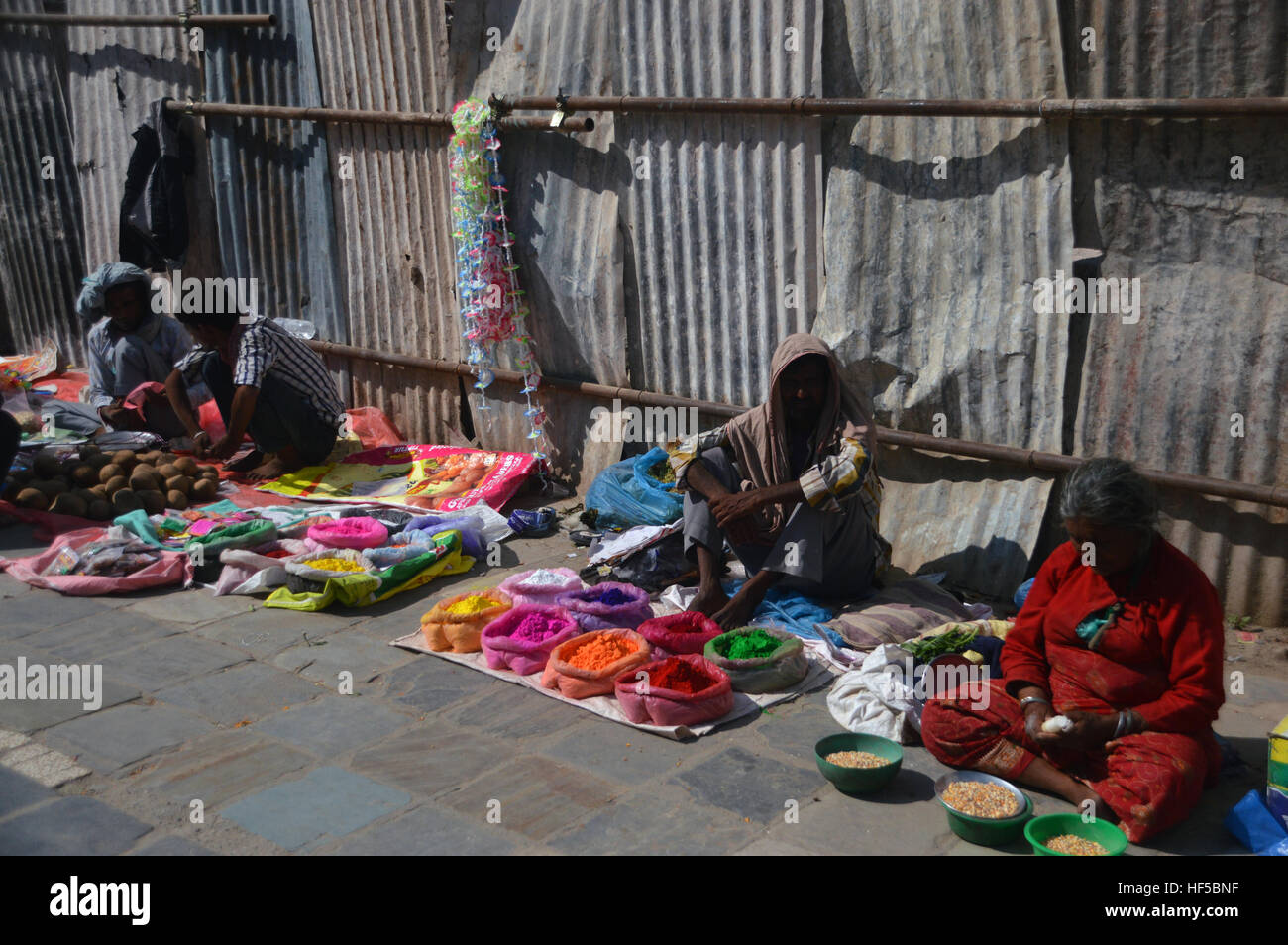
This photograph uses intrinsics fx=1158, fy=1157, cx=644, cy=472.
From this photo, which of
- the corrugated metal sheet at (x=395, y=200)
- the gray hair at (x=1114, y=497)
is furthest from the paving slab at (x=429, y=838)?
the corrugated metal sheet at (x=395, y=200)

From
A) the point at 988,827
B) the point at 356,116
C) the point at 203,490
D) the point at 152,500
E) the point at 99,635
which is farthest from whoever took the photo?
the point at 356,116

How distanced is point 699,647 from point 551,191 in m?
3.23

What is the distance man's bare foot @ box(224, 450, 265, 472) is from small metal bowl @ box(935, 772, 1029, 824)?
210 inches

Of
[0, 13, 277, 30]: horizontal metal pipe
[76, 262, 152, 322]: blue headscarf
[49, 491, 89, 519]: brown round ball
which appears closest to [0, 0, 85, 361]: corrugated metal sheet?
[0, 13, 277, 30]: horizontal metal pipe

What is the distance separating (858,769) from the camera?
3.55 meters

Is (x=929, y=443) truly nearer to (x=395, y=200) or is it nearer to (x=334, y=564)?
(x=334, y=564)

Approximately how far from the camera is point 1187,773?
10.6ft

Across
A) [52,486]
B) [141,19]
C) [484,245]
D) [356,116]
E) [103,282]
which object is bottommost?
[52,486]

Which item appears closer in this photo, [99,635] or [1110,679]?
[1110,679]

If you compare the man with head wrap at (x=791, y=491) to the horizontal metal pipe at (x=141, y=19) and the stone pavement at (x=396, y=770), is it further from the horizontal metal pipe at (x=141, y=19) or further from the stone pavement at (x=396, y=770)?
the horizontal metal pipe at (x=141, y=19)

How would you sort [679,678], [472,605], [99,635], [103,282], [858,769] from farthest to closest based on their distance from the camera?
[103,282] → [99,635] → [472,605] → [679,678] → [858,769]

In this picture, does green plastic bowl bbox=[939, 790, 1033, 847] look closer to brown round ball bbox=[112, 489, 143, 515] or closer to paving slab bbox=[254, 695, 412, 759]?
paving slab bbox=[254, 695, 412, 759]

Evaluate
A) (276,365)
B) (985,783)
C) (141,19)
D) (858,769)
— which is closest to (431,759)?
(858,769)

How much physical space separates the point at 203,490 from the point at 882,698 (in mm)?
4451
